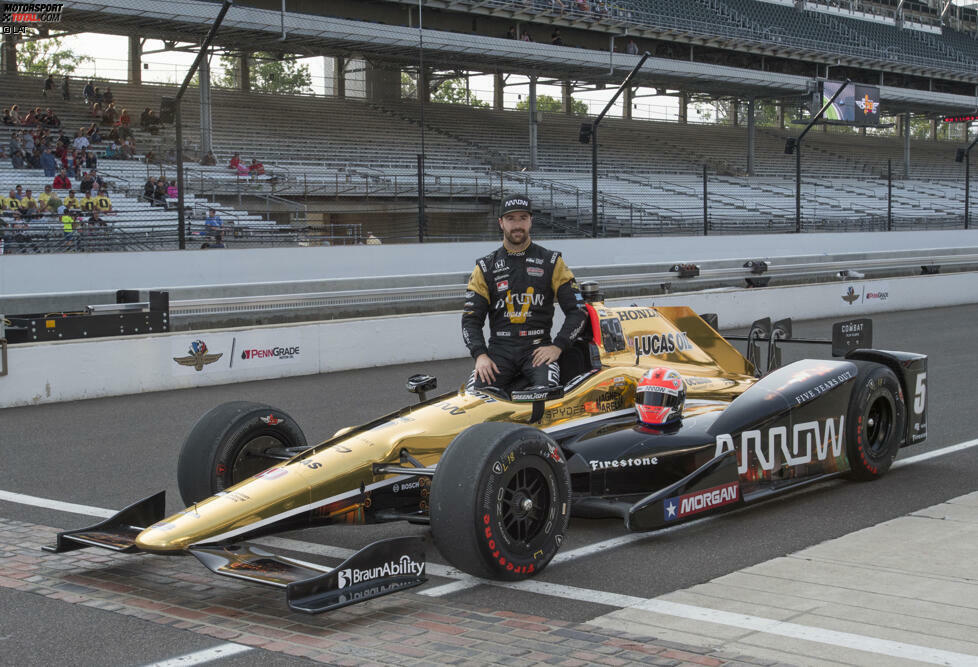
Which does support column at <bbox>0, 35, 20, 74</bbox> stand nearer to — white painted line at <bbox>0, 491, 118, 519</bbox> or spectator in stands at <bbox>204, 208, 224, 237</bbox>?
spectator in stands at <bbox>204, 208, 224, 237</bbox>

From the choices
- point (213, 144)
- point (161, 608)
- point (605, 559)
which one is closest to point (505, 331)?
point (605, 559)

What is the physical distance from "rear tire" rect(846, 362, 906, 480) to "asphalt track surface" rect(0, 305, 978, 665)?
0.16 metres

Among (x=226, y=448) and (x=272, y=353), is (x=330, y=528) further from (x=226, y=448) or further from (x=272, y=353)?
(x=272, y=353)

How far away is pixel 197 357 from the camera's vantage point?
44.4 feet

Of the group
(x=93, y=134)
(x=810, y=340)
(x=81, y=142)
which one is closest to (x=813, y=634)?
(x=810, y=340)

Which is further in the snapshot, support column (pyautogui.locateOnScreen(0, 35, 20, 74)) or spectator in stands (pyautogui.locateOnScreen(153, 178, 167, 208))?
support column (pyautogui.locateOnScreen(0, 35, 20, 74))

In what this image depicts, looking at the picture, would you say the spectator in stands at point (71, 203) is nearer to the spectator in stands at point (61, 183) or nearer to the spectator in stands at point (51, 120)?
the spectator in stands at point (61, 183)

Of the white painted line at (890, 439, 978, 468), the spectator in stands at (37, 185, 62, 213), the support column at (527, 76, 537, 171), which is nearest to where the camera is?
the white painted line at (890, 439, 978, 468)

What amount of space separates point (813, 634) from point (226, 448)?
3481mm

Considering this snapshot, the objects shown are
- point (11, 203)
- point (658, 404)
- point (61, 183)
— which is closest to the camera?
point (658, 404)

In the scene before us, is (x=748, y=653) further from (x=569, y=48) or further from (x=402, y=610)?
(x=569, y=48)

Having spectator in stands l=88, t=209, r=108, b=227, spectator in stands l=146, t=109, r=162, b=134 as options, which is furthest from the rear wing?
spectator in stands l=146, t=109, r=162, b=134

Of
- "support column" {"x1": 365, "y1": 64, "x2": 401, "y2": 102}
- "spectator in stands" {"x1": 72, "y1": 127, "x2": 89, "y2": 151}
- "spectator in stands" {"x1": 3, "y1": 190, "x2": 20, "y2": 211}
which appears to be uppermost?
"support column" {"x1": 365, "y1": 64, "x2": 401, "y2": 102}

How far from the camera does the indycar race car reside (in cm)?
540
